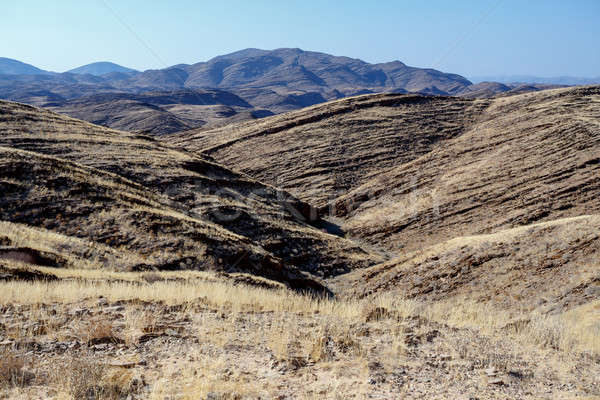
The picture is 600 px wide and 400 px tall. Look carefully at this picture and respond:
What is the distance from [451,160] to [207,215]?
77.1 ft

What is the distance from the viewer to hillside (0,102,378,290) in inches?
683

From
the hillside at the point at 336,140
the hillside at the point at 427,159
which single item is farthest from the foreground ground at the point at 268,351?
the hillside at the point at 336,140

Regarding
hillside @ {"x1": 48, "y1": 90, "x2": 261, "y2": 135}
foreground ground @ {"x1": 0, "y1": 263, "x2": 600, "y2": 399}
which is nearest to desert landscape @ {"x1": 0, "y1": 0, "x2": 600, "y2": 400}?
foreground ground @ {"x1": 0, "y1": 263, "x2": 600, "y2": 399}

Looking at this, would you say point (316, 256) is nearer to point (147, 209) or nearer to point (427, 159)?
point (147, 209)

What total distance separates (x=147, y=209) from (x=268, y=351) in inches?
654

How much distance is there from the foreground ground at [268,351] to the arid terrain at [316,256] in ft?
0.12

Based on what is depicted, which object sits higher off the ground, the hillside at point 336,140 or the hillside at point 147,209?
the hillside at point 336,140

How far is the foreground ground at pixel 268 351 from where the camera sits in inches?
170

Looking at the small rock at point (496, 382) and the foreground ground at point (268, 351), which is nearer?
the foreground ground at point (268, 351)

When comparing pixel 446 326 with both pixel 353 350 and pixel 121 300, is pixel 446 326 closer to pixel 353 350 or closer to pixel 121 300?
pixel 353 350

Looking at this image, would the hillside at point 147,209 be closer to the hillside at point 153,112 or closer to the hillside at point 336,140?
the hillside at point 336,140

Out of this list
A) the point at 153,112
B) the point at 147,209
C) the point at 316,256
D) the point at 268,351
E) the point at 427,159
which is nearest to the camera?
the point at 268,351

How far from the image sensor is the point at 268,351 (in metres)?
5.38

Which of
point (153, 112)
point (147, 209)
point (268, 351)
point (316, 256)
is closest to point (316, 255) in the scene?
point (316, 256)
